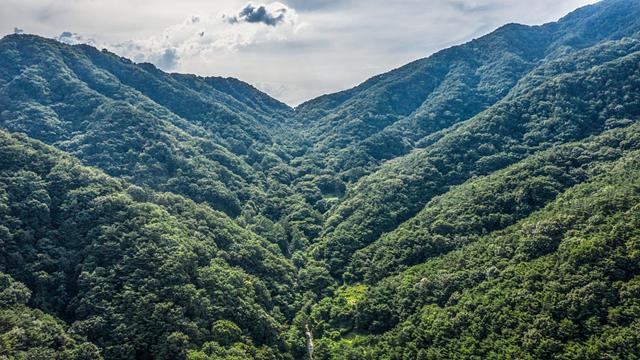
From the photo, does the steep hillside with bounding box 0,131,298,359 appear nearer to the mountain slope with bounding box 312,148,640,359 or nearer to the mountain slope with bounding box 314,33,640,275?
the mountain slope with bounding box 312,148,640,359

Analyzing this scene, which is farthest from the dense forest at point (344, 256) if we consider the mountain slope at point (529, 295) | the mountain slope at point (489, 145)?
the mountain slope at point (489, 145)

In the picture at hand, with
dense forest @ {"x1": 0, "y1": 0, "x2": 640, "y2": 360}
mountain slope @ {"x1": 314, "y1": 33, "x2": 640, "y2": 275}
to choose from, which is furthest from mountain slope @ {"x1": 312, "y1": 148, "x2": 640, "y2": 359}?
mountain slope @ {"x1": 314, "y1": 33, "x2": 640, "y2": 275}

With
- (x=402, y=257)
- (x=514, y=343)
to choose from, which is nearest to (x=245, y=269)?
(x=402, y=257)

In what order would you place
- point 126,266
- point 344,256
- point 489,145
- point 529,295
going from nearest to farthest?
1. point 529,295
2. point 126,266
3. point 344,256
4. point 489,145

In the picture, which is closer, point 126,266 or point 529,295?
point 529,295

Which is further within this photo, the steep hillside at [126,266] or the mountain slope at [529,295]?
the steep hillside at [126,266]

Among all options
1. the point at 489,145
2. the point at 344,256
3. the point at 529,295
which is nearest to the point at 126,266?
the point at 344,256

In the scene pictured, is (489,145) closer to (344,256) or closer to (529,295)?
(344,256)

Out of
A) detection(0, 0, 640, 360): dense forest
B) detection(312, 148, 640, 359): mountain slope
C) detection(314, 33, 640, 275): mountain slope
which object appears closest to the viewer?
detection(312, 148, 640, 359): mountain slope

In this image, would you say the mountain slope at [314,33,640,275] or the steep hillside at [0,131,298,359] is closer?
the steep hillside at [0,131,298,359]

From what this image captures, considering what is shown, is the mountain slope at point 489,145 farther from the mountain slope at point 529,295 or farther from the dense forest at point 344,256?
the mountain slope at point 529,295

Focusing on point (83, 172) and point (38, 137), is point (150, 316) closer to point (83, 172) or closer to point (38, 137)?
point (83, 172)

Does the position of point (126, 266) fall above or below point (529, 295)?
above
